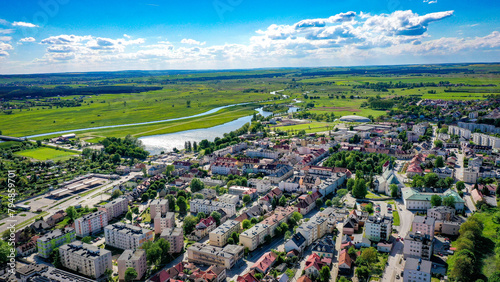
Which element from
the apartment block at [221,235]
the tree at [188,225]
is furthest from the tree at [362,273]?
the tree at [188,225]

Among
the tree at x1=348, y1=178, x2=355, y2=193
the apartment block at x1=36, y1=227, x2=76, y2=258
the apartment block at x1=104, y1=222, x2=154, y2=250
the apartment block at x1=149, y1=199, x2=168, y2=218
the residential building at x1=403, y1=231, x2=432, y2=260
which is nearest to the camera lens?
the residential building at x1=403, y1=231, x2=432, y2=260

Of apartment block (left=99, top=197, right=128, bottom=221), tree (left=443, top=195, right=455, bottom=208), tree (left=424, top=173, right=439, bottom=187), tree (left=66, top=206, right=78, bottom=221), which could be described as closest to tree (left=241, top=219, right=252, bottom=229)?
apartment block (left=99, top=197, right=128, bottom=221)

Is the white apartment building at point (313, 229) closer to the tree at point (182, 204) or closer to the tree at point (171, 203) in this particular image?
the tree at point (182, 204)

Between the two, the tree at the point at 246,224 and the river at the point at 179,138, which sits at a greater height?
the river at the point at 179,138

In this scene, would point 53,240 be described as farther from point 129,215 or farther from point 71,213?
point 129,215

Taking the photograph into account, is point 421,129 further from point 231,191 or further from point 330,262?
point 330,262

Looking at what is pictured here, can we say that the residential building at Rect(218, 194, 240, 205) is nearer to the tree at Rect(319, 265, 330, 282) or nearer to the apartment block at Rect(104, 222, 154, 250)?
the apartment block at Rect(104, 222, 154, 250)

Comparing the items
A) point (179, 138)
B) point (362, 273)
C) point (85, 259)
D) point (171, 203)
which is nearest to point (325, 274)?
point (362, 273)

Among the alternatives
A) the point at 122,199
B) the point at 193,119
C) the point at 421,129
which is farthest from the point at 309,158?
the point at 193,119
